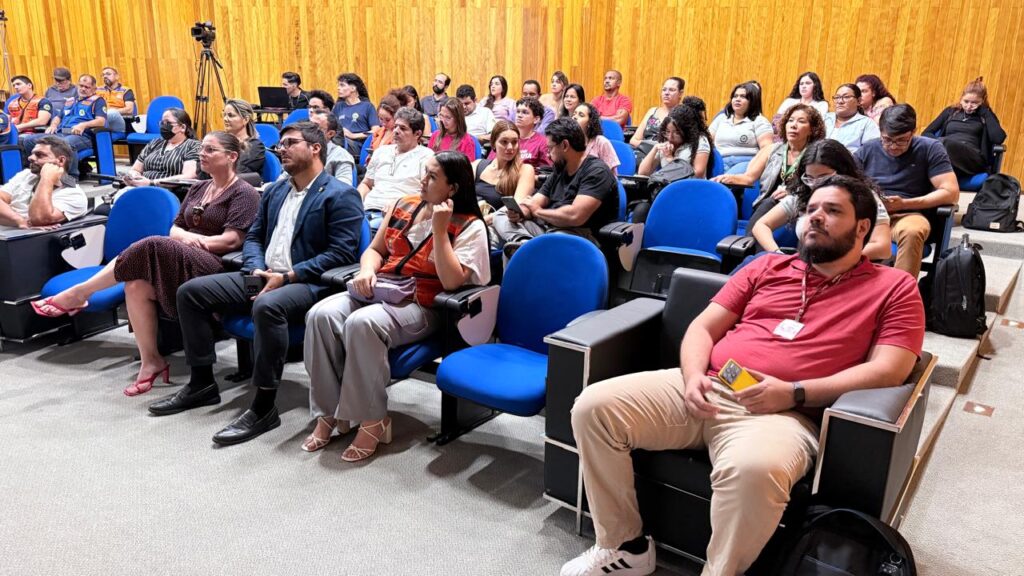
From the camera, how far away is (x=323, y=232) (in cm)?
311

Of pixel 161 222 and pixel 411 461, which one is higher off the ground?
pixel 161 222

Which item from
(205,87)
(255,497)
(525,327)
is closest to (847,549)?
(525,327)

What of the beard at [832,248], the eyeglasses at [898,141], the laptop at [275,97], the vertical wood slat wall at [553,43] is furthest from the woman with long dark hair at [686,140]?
the laptop at [275,97]

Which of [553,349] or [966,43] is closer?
[553,349]

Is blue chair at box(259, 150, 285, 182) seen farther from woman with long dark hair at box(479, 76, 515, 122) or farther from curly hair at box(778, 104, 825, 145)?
curly hair at box(778, 104, 825, 145)

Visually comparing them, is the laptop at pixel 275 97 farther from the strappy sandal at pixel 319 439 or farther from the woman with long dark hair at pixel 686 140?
the strappy sandal at pixel 319 439

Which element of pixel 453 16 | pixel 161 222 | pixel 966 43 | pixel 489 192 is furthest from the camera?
pixel 453 16

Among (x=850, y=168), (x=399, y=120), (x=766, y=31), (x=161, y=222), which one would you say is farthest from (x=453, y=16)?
(x=850, y=168)

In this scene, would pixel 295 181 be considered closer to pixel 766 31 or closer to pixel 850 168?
pixel 850 168

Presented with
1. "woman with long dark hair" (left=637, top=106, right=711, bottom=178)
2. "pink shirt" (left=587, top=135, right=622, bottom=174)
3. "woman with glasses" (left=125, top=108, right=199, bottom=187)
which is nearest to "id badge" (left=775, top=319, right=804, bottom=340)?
"woman with long dark hair" (left=637, top=106, right=711, bottom=178)

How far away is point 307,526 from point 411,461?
1.62 feet

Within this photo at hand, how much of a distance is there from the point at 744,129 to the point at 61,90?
7.81 meters

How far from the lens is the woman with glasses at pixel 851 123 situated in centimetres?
466

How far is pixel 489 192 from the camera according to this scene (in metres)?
4.16
